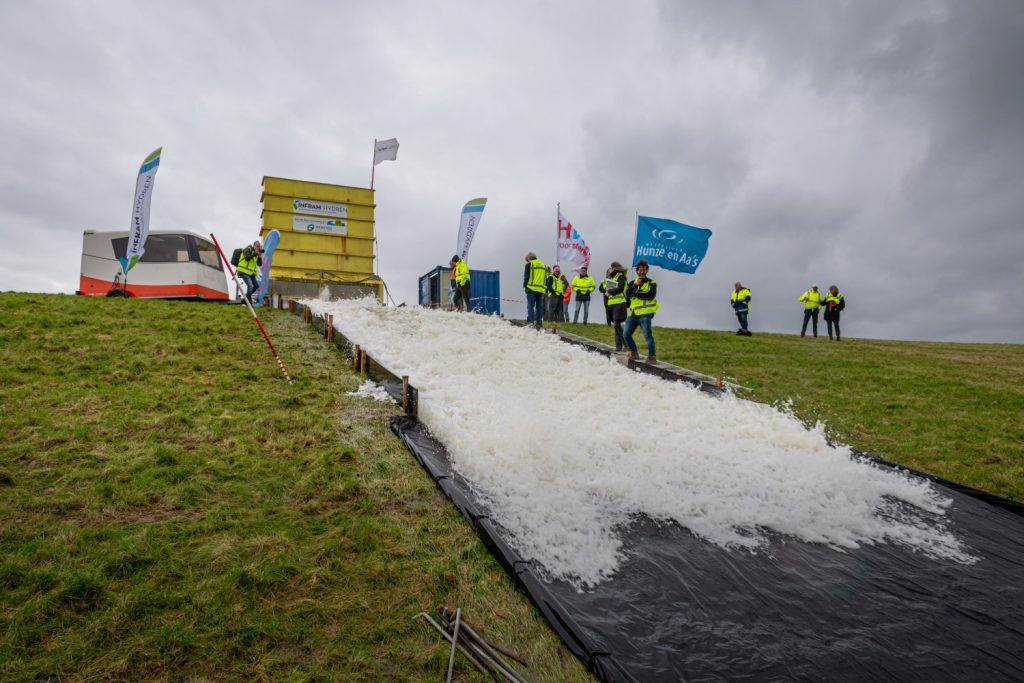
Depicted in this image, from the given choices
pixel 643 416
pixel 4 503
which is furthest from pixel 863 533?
pixel 4 503

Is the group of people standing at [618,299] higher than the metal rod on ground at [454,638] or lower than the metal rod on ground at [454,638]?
higher

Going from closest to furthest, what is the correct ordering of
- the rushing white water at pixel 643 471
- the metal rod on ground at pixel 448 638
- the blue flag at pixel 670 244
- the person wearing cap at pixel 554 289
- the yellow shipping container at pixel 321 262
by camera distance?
the metal rod on ground at pixel 448 638 → the rushing white water at pixel 643 471 → the blue flag at pixel 670 244 → the person wearing cap at pixel 554 289 → the yellow shipping container at pixel 321 262

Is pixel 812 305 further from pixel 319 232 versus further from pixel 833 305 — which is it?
pixel 319 232

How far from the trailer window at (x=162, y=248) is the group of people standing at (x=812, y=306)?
19841mm

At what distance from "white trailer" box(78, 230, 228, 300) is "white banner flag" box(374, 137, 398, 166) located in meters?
8.07

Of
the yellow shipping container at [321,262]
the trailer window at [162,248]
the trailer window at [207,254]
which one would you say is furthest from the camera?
the trailer window at [207,254]

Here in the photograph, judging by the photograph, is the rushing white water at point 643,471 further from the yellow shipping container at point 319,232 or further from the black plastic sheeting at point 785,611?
the yellow shipping container at point 319,232

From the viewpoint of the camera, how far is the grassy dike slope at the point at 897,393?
6562 millimetres

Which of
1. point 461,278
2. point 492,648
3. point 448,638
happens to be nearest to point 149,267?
point 461,278

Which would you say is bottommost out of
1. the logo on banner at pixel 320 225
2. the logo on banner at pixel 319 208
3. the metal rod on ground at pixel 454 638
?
the metal rod on ground at pixel 454 638

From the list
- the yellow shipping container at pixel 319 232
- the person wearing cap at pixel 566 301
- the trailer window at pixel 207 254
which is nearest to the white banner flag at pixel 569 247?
the person wearing cap at pixel 566 301

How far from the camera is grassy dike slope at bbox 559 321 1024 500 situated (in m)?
6.56

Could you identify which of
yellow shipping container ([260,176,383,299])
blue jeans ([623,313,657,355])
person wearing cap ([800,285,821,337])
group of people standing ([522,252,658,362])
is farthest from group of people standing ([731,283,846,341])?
yellow shipping container ([260,176,383,299])

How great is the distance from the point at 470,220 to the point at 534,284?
15.1ft
